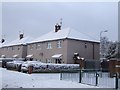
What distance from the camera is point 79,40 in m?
45.2

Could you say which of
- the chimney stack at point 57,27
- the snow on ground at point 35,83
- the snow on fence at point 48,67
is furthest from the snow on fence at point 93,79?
the chimney stack at point 57,27

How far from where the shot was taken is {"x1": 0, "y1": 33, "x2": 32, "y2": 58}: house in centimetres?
6025

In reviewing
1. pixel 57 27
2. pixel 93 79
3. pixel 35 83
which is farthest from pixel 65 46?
pixel 35 83

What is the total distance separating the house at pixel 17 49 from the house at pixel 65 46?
9377 mm

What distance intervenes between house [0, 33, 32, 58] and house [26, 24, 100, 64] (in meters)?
9.38

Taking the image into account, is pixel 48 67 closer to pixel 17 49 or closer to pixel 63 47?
pixel 63 47

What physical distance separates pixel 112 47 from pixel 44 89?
2031 inches

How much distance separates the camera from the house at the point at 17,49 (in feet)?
198

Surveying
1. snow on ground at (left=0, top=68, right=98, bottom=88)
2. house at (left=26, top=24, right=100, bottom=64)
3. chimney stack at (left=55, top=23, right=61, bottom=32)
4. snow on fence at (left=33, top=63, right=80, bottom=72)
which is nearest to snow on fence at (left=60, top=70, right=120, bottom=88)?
snow on ground at (left=0, top=68, right=98, bottom=88)

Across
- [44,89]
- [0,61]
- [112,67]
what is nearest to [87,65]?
[112,67]

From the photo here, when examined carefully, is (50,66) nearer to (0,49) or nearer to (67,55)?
(67,55)

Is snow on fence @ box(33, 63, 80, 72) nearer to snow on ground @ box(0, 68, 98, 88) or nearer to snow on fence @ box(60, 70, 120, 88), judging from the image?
snow on fence @ box(60, 70, 120, 88)

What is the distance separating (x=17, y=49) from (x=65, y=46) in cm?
2188

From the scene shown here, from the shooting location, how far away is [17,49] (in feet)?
204
